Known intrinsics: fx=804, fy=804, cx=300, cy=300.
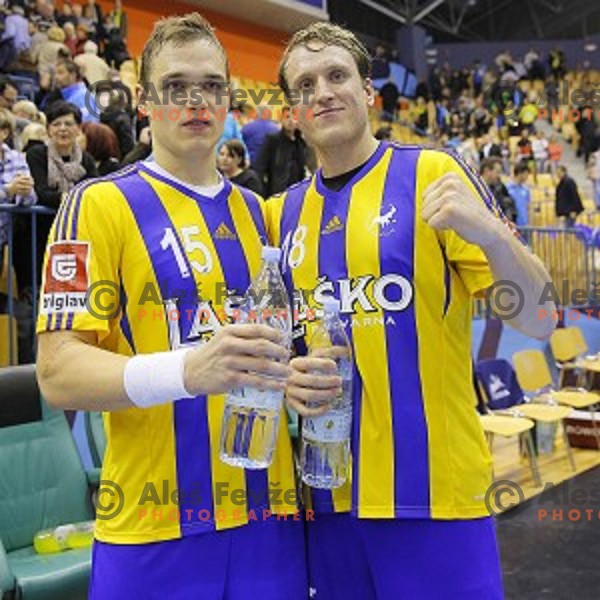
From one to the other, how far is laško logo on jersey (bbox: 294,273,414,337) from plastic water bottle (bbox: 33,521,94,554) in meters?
2.09

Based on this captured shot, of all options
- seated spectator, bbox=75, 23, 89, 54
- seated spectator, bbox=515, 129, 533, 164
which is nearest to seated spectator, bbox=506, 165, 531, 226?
seated spectator, bbox=515, 129, 533, 164

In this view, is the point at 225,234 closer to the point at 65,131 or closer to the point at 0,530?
the point at 0,530

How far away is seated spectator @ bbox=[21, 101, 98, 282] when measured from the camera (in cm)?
446

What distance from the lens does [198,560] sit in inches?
62.9

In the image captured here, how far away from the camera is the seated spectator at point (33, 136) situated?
195 inches

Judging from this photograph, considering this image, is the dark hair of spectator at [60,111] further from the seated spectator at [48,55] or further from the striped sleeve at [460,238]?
the seated spectator at [48,55]

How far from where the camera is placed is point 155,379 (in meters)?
1.35

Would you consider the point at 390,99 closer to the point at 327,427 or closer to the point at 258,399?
the point at 327,427

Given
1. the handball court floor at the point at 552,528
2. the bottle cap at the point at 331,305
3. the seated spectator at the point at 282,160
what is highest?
the seated spectator at the point at 282,160

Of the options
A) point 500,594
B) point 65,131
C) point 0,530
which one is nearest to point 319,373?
point 500,594

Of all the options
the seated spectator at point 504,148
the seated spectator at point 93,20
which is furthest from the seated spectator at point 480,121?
the seated spectator at point 93,20

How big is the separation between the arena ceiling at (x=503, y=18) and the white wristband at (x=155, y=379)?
26890 mm

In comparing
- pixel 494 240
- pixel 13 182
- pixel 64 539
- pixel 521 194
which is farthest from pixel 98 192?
pixel 521 194

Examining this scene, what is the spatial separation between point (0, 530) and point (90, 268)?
238 centimetres
